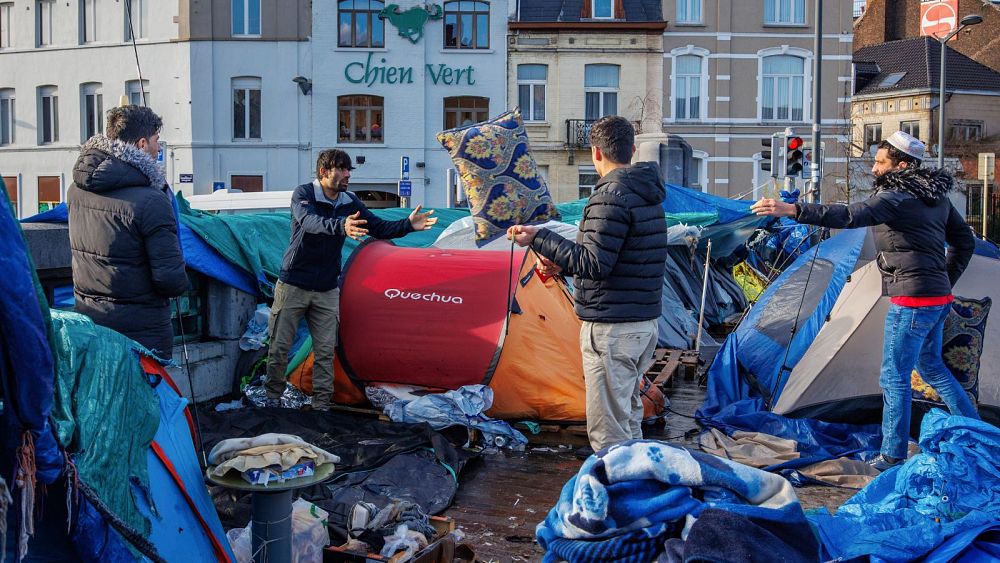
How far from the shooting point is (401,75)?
2647 cm

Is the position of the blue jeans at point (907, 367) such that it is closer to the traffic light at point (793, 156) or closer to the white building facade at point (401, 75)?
the traffic light at point (793, 156)

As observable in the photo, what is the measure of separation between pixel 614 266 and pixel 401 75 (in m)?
23.0

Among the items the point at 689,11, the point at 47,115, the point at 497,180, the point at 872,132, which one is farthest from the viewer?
the point at 872,132

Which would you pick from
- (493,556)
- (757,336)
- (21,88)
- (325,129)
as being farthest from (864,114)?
(493,556)

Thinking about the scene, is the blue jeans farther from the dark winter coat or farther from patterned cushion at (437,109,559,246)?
the dark winter coat

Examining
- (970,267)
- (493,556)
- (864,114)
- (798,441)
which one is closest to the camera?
(493,556)

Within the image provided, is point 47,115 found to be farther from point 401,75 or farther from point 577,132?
point 577,132

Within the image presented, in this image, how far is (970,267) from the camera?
20.5 feet

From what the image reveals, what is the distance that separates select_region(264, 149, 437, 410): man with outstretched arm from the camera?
590 cm

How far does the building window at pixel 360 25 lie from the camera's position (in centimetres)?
2656

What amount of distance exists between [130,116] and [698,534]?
3.10 m

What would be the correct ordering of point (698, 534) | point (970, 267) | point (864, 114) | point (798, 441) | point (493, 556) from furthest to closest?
point (864, 114)
point (970, 267)
point (798, 441)
point (493, 556)
point (698, 534)

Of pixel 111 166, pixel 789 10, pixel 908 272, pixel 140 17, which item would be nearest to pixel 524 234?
pixel 111 166

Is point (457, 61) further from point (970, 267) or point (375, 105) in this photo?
point (970, 267)
